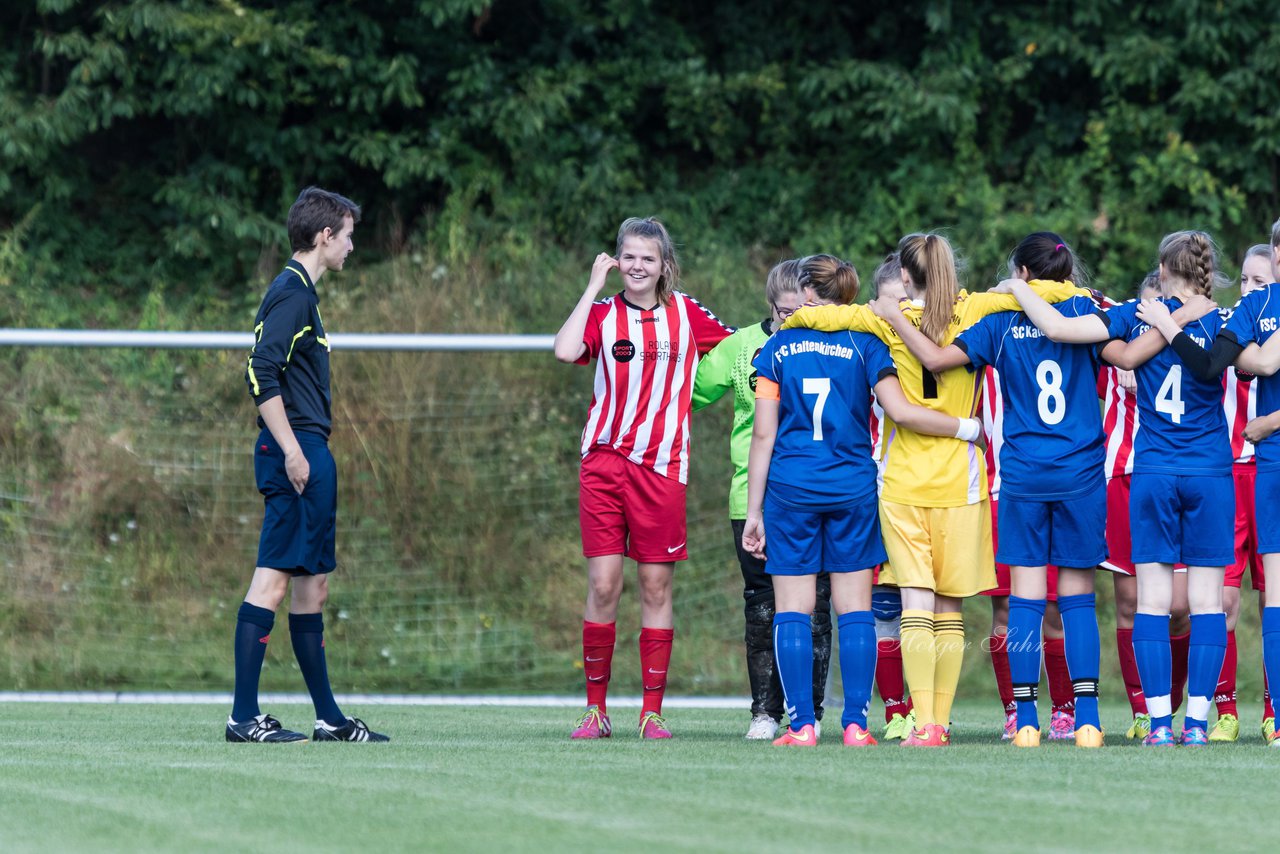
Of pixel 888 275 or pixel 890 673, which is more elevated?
pixel 888 275

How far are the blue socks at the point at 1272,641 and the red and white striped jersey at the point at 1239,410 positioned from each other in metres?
0.92

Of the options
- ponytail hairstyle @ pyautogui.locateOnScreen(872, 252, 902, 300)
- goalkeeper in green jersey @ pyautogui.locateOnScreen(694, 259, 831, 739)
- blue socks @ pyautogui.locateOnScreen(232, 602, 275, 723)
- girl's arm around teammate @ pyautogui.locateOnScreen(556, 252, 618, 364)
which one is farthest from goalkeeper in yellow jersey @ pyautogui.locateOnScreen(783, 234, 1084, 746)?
blue socks @ pyautogui.locateOnScreen(232, 602, 275, 723)

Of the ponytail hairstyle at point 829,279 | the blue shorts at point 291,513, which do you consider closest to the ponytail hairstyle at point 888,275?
the ponytail hairstyle at point 829,279

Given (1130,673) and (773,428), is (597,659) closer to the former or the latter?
(773,428)

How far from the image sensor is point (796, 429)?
5785 mm

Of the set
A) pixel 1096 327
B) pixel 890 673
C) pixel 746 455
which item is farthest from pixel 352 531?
pixel 1096 327

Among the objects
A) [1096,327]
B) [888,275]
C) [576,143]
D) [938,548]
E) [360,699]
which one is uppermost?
[576,143]

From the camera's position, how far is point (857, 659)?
567cm

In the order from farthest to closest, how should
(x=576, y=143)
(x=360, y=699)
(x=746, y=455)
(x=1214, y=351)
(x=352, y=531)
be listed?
1. (x=576, y=143)
2. (x=352, y=531)
3. (x=360, y=699)
4. (x=746, y=455)
5. (x=1214, y=351)

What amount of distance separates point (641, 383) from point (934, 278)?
126 centimetres

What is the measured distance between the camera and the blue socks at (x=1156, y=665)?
561 centimetres

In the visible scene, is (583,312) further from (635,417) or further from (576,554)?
(576,554)

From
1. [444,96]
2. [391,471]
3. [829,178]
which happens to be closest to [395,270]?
[444,96]

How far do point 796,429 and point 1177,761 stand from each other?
1.69 m
